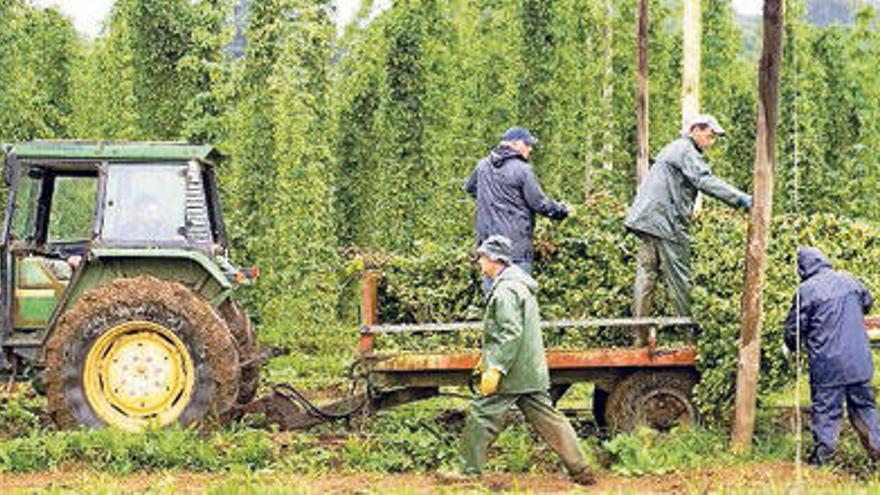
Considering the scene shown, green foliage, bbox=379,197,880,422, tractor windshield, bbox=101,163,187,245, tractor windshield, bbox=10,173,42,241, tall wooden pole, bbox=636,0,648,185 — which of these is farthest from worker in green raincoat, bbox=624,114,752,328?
tall wooden pole, bbox=636,0,648,185

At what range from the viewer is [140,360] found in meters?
10.5

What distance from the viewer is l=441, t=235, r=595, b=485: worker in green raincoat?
9039mm

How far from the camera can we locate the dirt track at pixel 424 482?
28.3 ft

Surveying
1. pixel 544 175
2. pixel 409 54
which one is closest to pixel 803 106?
pixel 544 175

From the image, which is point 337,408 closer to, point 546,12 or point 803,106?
point 546,12

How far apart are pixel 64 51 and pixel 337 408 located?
20.7 m

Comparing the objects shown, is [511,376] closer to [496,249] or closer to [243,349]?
[496,249]

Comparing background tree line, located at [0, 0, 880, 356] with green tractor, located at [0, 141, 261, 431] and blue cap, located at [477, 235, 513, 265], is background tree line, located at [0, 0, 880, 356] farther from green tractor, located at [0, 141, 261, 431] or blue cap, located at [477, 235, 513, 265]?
blue cap, located at [477, 235, 513, 265]

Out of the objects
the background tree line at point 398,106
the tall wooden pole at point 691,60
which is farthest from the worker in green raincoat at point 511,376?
the background tree line at point 398,106

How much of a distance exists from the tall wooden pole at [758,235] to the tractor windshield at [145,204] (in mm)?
4607

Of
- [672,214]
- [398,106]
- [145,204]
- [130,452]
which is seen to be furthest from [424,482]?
[398,106]

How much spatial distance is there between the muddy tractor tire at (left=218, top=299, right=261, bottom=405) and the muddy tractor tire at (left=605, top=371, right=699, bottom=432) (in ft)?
10.7

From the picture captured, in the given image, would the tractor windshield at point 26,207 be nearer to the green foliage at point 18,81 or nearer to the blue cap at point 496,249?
the blue cap at point 496,249

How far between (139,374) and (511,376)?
3.25m
